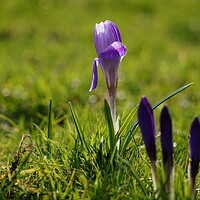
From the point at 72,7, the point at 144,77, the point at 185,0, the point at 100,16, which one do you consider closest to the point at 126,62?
the point at 144,77

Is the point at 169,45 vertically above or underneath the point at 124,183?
above

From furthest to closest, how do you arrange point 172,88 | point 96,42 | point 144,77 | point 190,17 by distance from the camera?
point 190,17, point 144,77, point 172,88, point 96,42

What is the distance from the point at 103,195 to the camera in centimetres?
168

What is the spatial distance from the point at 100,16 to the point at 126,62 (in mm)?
2906

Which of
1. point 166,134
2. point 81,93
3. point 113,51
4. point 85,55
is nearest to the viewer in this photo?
point 166,134

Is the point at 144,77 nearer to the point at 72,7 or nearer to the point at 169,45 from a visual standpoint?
the point at 169,45

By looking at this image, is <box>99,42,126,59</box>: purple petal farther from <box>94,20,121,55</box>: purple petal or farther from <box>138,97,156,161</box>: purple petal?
<box>138,97,156,161</box>: purple petal

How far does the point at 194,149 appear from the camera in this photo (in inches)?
63.1

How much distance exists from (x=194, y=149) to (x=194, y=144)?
0.02m

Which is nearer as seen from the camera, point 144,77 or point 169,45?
point 144,77

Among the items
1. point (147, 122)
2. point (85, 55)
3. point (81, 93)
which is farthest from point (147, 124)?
point (85, 55)

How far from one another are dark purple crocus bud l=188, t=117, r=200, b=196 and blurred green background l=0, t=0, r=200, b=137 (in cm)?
84

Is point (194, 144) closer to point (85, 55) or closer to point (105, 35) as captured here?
point (105, 35)

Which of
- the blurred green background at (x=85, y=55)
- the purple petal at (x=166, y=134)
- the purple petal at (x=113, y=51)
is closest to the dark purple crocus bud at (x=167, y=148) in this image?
the purple petal at (x=166, y=134)
